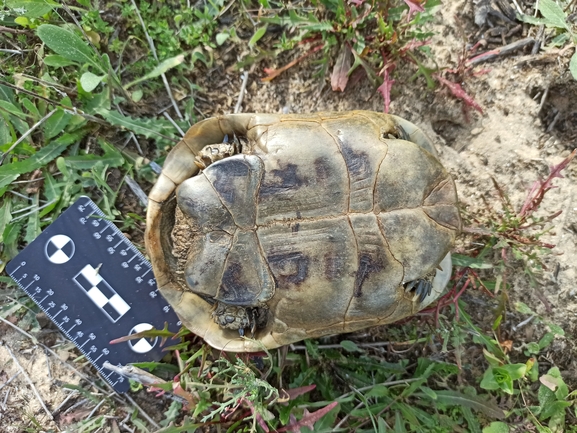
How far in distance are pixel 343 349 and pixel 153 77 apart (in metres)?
2.03

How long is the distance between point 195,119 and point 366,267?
59.0 inches

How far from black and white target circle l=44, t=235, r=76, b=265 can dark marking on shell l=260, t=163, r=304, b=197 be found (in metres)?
1.39

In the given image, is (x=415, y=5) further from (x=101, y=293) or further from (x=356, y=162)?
(x=101, y=293)

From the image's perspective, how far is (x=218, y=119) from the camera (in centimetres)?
236

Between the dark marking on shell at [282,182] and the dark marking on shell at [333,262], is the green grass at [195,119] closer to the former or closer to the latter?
the dark marking on shell at [333,262]

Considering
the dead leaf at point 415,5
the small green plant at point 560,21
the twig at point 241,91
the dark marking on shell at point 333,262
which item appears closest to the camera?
the dark marking on shell at point 333,262

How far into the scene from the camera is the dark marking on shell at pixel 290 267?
6.79ft

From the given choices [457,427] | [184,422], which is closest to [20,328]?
[184,422]

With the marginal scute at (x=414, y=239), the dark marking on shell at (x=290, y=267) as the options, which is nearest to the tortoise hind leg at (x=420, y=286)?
the marginal scute at (x=414, y=239)

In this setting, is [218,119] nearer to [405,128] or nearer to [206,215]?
[206,215]

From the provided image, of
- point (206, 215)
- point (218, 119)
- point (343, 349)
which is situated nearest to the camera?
point (206, 215)

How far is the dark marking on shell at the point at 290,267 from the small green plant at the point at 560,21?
1.94 meters

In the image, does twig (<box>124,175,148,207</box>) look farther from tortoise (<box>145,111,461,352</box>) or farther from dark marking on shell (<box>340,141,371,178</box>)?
dark marking on shell (<box>340,141,371,178</box>)

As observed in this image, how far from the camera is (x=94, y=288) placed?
9.11 feet
